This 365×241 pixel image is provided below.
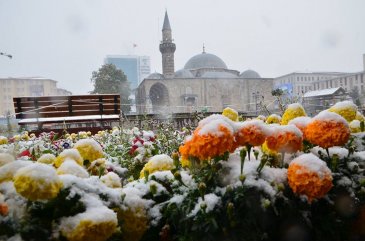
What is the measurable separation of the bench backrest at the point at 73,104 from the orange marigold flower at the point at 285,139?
6.64 m

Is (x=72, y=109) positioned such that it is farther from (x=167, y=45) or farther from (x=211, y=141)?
(x=167, y=45)

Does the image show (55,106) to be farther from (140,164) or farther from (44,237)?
(44,237)

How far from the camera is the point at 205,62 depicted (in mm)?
48469

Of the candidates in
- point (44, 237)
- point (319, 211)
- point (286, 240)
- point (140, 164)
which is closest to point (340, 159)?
point (319, 211)

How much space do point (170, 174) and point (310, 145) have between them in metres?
0.64

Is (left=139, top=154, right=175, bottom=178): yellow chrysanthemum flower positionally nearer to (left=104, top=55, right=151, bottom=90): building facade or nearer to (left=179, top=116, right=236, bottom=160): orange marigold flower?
(left=179, top=116, right=236, bottom=160): orange marigold flower

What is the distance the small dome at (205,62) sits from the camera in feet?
158

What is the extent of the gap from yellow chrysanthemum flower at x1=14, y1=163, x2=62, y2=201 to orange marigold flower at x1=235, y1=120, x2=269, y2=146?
68cm

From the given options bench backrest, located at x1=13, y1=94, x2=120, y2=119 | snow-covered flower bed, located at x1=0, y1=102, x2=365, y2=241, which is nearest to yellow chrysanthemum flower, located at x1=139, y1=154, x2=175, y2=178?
snow-covered flower bed, located at x1=0, y1=102, x2=365, y2=241

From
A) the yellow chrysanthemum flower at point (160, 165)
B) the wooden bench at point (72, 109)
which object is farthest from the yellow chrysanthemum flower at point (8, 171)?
the wooden bench at point (72, 109)

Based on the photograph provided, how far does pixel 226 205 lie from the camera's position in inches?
43.4

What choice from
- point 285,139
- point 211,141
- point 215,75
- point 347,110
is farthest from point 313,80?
point 211,141

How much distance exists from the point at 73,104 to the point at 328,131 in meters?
7.09

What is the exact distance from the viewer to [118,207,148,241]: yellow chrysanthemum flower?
1.16 m
